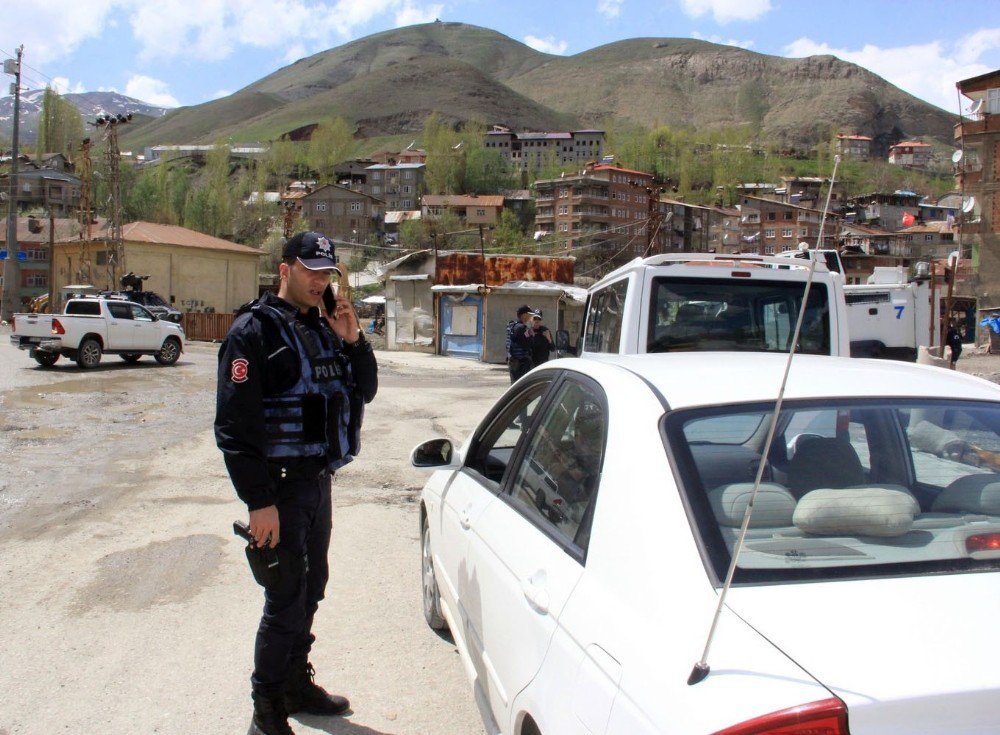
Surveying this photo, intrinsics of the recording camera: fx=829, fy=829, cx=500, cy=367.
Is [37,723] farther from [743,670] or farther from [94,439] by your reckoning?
[94,439]

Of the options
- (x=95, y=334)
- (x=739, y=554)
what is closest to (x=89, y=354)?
(x=95, y=334)

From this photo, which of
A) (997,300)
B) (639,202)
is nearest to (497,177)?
(639,202)

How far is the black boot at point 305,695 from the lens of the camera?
11.3ft

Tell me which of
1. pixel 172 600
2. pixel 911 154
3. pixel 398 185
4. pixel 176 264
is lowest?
pixel 172 600

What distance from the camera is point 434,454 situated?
409 centimetres

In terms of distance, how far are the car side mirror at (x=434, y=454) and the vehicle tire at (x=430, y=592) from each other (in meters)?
0.46

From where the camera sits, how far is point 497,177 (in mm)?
129625

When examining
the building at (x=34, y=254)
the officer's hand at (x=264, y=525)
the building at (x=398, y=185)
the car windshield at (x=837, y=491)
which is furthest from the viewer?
the building at (x=398, y=185)

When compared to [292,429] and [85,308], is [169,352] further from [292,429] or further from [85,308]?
[292,429]

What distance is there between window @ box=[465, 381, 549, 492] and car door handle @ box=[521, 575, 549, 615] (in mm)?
879

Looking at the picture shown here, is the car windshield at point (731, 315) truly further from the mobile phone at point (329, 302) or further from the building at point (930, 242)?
the building at point (930, 242)

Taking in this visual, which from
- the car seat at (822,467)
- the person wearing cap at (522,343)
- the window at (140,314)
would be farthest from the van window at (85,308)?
the car seat at (822,467)

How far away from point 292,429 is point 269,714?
1074 millimetres

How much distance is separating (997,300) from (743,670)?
50172 mm
